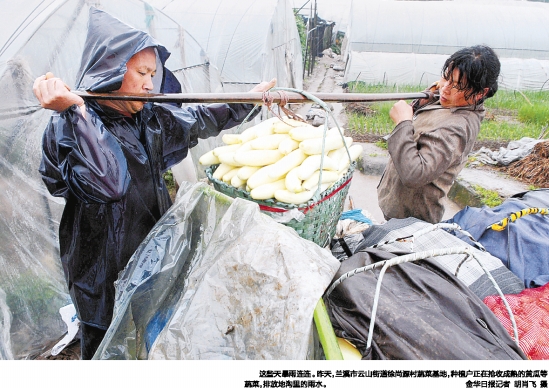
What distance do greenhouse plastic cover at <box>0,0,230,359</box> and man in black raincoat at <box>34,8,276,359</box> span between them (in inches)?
37.6

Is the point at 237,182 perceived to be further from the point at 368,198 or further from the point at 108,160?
the point at 368,198

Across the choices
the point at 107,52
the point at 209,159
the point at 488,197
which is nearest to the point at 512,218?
the point at 209,159

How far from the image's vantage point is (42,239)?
272 cm

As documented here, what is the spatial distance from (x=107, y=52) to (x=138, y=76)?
0.52ft

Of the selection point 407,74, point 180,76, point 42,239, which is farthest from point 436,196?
point 407,74

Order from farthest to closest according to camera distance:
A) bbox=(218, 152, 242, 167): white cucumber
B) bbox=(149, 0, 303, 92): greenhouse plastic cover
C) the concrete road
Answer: bbox=(149, 0, 303, 92): greenhouse plastic cover → the concrete road → bbox=(218, 152, 242, 167): white cucumber

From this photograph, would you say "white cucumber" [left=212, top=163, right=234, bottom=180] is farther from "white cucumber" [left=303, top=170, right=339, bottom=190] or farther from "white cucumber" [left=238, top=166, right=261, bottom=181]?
"white cucumber" [left=303, top=170, right=339, bottom=190]

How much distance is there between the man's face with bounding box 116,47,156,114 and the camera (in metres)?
1.58

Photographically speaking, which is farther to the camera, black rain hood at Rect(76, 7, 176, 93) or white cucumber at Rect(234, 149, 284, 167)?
white cucumber at Rect(234, 149, 284, 167)

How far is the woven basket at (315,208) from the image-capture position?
1.41 m

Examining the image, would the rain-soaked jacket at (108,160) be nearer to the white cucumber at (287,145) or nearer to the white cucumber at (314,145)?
the white cucumber at (287,145)

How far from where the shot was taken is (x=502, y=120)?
9484 mm

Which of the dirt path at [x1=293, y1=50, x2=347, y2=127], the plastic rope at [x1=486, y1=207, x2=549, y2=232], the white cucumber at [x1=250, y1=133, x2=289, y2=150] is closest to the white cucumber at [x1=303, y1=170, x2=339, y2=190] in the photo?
the white cucumber at [x1=250, y1=133, x2=289, y2=150]

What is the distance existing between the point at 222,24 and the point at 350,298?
22.7 feet
